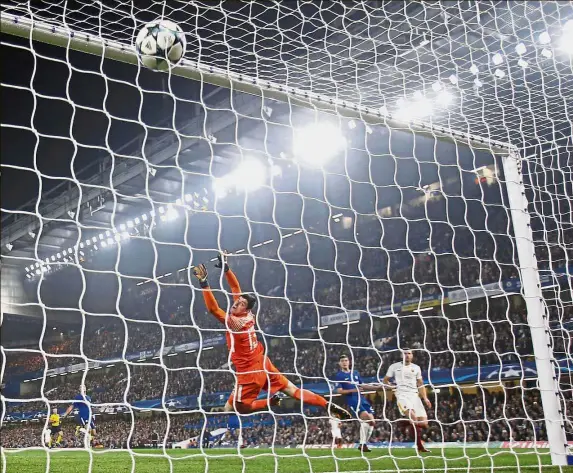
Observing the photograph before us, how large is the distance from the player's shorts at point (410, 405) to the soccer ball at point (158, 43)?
4300 mm

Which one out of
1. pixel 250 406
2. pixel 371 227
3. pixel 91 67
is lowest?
pixel 371 227

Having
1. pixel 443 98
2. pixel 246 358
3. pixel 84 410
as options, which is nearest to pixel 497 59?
pixel 443 98

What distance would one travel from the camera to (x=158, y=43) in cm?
326

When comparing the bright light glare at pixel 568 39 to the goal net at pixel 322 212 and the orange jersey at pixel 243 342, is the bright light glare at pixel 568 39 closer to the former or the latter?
the goal net at pixel 322 212

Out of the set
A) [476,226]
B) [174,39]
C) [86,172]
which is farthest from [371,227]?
[174,39]

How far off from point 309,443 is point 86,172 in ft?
33.7

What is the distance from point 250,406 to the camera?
18.5ft

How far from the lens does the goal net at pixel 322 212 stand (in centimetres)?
570

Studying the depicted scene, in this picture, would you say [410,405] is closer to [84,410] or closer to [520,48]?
[520,48]

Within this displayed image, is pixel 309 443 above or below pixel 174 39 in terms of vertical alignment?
below

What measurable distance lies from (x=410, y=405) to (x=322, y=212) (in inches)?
463

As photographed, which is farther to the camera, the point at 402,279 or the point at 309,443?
the point at 402,279

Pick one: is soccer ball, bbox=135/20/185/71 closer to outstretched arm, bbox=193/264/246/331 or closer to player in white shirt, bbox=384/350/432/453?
outstretched arm, bbox=193/264/246/331

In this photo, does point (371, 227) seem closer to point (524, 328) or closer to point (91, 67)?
point (524, 328)
